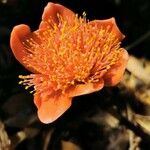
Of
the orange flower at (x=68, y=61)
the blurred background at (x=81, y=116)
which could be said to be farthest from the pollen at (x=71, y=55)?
the blurred background at (x=81, y=116)

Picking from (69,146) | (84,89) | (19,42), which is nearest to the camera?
(84,89)

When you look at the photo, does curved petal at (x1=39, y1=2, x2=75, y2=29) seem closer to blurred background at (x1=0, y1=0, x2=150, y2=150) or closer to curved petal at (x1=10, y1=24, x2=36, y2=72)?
curved petal at (x1=10, y1=24, x2=36, y2=72)

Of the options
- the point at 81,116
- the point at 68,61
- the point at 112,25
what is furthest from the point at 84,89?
the point at 81,116

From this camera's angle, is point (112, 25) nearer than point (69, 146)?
Yes

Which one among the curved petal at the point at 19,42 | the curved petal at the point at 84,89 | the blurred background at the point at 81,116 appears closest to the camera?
the curved petal at the point at 84,89

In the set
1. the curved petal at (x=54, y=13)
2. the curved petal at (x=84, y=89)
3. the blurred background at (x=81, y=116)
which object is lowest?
the blurred background at (x=81, y=116)

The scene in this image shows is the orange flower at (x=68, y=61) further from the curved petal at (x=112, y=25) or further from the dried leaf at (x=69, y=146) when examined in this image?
the dried leaf at (x=69, y=146)

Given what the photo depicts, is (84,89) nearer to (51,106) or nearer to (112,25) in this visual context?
(51,106)

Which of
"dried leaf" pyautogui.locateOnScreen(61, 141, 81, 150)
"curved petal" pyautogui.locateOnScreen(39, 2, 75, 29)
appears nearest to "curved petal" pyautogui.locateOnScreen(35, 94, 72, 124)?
"curved petal" pyautogui.locateOnScreen(39, 2, 75, 29)
